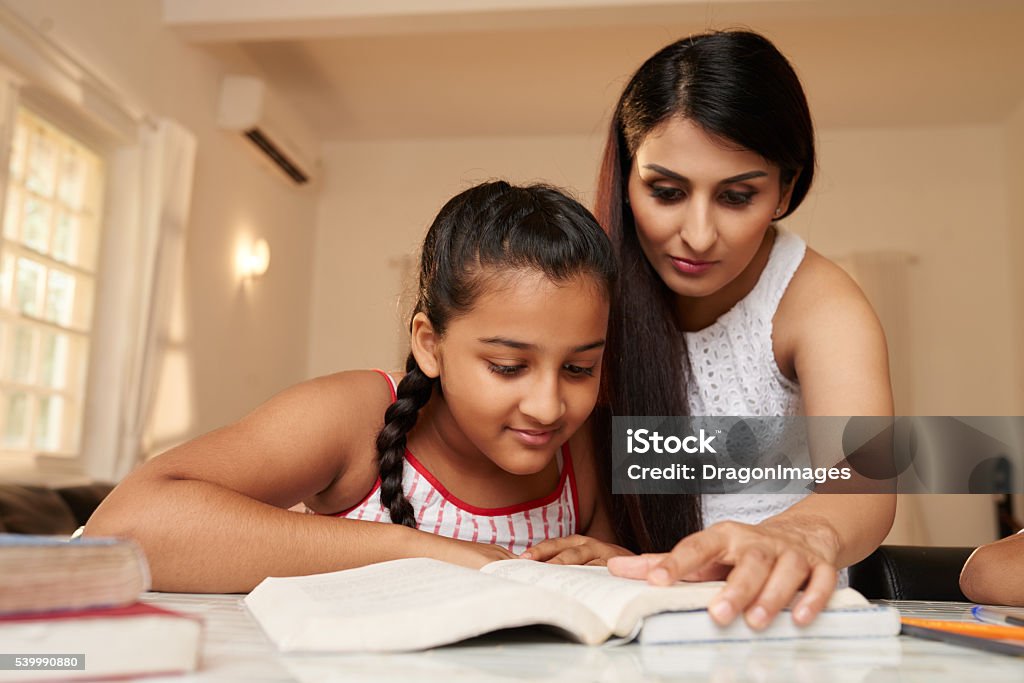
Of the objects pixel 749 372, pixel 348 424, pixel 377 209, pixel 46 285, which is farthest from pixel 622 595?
pixel 377 209

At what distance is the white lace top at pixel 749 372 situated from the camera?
5.10 feet

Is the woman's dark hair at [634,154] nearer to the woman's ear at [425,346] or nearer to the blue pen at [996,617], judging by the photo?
the woman's ear at [425,346]

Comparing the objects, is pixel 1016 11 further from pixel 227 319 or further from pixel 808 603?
pixel 808 603

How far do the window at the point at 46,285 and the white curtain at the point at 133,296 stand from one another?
0.10 metres

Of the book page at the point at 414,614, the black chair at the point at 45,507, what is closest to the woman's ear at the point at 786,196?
the book page at the point at 414,614

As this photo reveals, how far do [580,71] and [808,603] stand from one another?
516 centimetres

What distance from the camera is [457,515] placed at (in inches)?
55.4

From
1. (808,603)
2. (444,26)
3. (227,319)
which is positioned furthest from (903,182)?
(808,603)

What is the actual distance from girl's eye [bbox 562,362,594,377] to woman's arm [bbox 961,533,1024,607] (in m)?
0.54

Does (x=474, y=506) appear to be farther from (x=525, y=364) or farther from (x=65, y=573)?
(x=65, y=573)

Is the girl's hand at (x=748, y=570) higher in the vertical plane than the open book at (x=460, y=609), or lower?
higher

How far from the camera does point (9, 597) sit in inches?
19.3

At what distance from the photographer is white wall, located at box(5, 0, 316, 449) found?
4086mm

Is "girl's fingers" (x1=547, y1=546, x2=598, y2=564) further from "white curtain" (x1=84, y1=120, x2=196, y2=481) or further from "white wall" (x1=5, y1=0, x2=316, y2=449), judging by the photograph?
"white curtain" (x1=84, y1=120, x2=196, y2=481)
